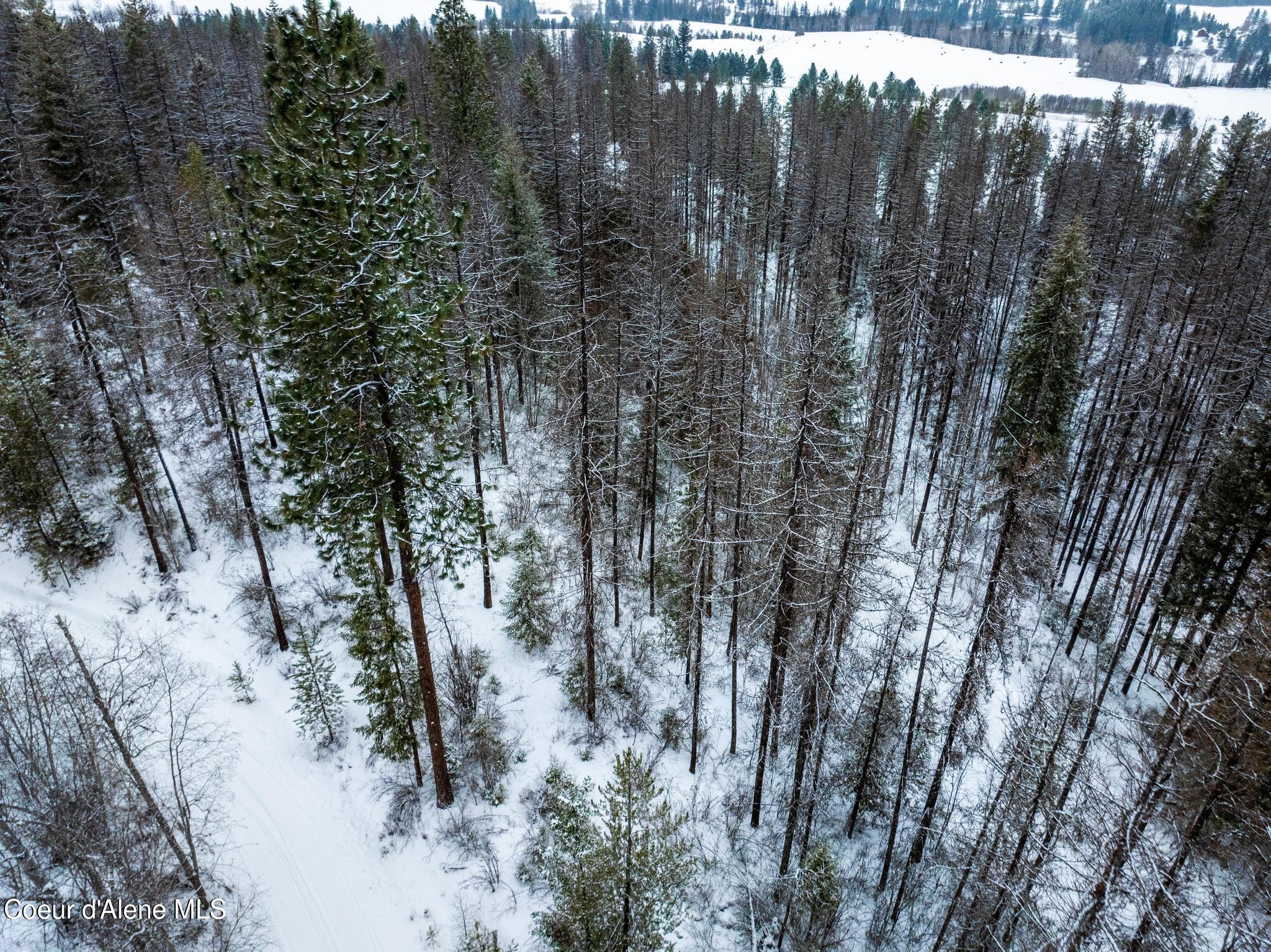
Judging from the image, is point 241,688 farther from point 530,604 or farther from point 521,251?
point 521,251

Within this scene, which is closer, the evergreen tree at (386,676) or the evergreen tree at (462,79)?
the evergreen tree at (386,676)

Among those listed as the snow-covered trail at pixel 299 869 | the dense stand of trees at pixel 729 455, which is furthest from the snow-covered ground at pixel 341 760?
the dense stand of trees at pixel 729 455

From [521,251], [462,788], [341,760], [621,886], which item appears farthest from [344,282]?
[521,251]

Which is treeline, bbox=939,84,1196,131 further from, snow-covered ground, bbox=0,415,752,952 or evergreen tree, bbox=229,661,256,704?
evergreen tree, bbox=229,661,256,704

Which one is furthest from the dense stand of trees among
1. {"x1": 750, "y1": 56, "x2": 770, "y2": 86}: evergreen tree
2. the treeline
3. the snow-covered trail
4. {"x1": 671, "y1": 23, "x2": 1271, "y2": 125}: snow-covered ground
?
{"x1": 671, "y1": 23, "x2": 1271, "y2": 125}: snow-covered ground

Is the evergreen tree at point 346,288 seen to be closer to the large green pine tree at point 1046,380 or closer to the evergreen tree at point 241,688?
the evergreen tree at point 241,688
